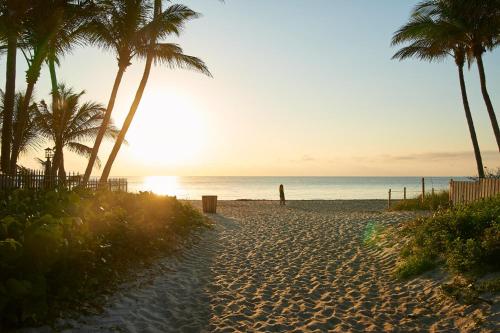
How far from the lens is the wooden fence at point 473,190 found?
13406 mm

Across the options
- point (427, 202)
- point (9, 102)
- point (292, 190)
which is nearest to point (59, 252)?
point (9, 102)

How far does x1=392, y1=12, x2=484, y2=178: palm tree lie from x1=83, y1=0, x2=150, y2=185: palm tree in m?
12.6

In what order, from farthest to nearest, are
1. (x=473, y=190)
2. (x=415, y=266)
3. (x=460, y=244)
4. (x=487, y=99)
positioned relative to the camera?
1. (x=487, y=99)
2. (x=473, y=190)
3. (x=415, y=266)
4. (x=460, y=244)

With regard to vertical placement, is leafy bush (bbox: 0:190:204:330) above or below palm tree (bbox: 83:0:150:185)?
below

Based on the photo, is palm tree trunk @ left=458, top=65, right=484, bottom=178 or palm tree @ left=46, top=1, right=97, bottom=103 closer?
palm tree @ left=46, top=1, right=97, bottom=103

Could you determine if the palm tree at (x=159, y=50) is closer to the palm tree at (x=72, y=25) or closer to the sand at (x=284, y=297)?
the palm tree at (x=72, y=25)

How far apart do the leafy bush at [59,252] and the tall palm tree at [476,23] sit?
58.0 ft

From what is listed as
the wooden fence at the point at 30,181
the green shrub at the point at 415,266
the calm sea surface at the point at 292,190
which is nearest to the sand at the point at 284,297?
the green shrub at the point at 415,266

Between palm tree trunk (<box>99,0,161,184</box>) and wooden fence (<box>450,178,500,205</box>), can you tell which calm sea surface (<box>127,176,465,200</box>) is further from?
palm tree trunk (<box>99,0,161,184</box>)

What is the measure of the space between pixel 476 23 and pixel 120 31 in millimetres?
16043

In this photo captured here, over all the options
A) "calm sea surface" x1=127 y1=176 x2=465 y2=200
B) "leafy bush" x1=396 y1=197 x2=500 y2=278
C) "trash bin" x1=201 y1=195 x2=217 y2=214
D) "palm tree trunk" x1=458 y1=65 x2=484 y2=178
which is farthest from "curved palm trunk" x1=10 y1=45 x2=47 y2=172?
"calm sea surface" x1=127 y1=176 x2=465 y2=200

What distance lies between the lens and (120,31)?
17.9 meters

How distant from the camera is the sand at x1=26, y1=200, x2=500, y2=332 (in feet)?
19.2

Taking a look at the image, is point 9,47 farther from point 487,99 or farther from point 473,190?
point 487,99
